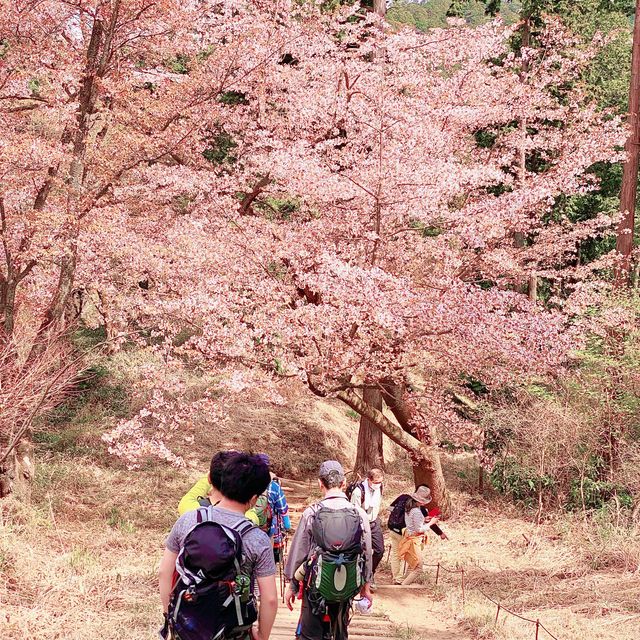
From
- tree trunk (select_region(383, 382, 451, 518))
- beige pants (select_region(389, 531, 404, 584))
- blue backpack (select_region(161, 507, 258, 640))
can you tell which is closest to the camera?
blue backpack (select_region(161, 507, 258, 640))

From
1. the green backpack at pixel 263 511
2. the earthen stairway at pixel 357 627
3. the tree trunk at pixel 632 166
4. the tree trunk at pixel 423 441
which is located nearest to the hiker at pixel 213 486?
the green backpack at pixel 263 511

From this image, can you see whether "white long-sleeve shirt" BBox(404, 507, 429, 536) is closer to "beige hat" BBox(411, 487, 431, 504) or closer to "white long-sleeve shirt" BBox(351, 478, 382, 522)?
"beige hat" BBox(411, 487, 431, 504)

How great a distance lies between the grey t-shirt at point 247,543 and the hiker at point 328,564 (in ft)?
3.07

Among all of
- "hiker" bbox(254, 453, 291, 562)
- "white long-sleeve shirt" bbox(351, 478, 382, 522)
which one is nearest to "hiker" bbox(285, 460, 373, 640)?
"hiker" bbox(254, 453, 291, 562)

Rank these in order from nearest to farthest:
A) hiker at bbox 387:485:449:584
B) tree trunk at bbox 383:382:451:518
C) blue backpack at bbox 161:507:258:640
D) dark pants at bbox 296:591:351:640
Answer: blue backpack at bbox 161:507:258:640, dark pants at bbox 296:591:351:640, hiker at bbox 387:485:449:584, tree trunk at bbox 383:382:451:518

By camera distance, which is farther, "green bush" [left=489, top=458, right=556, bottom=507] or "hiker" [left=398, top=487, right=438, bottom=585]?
"green bush" [left=489, top=458, right=556, bottom=507]

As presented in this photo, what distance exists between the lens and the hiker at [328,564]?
4.14m

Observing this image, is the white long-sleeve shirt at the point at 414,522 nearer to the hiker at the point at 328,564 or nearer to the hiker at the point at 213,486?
the hiker at the point at 328,564

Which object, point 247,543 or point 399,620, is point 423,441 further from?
point 247,543

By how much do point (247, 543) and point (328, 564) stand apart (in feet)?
3.50

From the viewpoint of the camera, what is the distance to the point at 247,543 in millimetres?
3232

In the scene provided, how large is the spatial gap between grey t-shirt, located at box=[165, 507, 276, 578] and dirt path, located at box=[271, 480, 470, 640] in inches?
117

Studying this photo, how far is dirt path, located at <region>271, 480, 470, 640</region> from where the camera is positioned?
6.57 meters

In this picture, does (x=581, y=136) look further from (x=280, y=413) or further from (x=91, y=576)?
(x=91, y=576)
